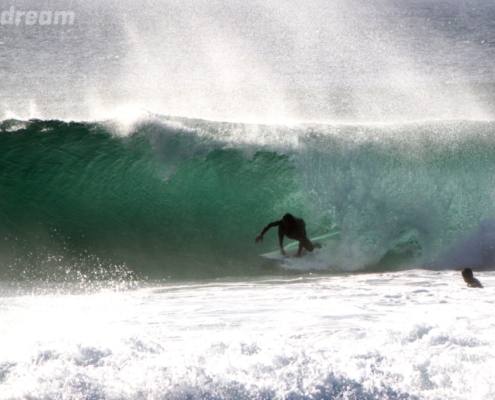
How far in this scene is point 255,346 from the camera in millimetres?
4367

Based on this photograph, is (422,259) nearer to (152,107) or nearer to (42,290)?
(42,290)

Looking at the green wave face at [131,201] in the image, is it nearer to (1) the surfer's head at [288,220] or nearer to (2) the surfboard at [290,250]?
(2) the surfboard at [290,250]

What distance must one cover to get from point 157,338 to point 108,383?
2.81 ft

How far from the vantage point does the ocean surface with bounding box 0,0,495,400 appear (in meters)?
Answer: 4.02

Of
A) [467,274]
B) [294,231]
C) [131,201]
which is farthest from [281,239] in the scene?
[131,201]

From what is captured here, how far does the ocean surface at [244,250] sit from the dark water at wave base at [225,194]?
0.03m

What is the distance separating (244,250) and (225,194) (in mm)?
1182

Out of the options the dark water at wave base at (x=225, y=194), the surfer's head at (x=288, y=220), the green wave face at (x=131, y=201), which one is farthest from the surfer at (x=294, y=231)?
the green wave face at (x=131, y=201)

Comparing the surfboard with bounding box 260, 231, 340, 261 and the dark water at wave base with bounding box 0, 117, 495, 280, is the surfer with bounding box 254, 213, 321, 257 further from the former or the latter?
the dark water at wave base with bounding box 0, 117, 495, 280

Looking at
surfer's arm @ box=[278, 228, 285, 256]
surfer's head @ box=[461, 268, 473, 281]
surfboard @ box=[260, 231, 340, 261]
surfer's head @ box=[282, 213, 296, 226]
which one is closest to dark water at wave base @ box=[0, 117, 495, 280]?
surfboard @ box=[260, 231, 340, 261]

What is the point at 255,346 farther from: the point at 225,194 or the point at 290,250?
the point at 225,194

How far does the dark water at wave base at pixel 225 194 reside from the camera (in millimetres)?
7879

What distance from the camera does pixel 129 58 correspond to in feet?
100

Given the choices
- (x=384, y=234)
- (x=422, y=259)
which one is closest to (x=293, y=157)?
(x=384, y=234)
